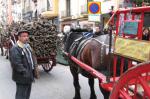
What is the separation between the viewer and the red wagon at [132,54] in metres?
3.66

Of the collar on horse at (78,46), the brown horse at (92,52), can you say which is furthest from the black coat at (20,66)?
the collar on horse at (78,46)

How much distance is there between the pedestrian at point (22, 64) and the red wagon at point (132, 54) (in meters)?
1.74

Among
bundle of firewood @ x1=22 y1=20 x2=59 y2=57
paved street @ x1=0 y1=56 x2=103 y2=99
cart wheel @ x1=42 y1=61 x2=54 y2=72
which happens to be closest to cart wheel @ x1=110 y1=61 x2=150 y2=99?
paved street @ x1=0 y1=56 x2=103 y2=99

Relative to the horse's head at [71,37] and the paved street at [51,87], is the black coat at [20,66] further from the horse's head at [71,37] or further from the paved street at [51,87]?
the paved street at [51,87]

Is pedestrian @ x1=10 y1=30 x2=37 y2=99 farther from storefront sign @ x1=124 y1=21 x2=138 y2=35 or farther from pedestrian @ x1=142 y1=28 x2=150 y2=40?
pedestrian @ x1=142 y1=28 x2=150 y2=40

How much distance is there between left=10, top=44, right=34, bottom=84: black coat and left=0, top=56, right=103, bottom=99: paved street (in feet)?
7.76

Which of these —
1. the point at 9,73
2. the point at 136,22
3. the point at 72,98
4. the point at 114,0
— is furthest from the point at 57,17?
the point at 136,22

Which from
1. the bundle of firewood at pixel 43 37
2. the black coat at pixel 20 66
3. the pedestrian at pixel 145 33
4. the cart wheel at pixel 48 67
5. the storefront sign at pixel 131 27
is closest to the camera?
the storefront sign at pixel 131 27

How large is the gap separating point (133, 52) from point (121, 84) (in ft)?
1.51

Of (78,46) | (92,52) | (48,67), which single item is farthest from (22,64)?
(48,67)

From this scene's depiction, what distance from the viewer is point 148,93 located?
3512 mm

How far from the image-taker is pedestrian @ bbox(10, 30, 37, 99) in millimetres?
6043

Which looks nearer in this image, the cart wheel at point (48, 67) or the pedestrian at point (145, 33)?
the pedestrian at point (145, 33)

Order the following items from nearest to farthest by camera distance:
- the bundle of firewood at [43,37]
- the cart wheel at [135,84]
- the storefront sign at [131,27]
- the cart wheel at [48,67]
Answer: the cart wheel at [135,84]
the storefront sign at [131,27]
the bundle of firewood at [43,37]
the cart wheel at [48,67]
